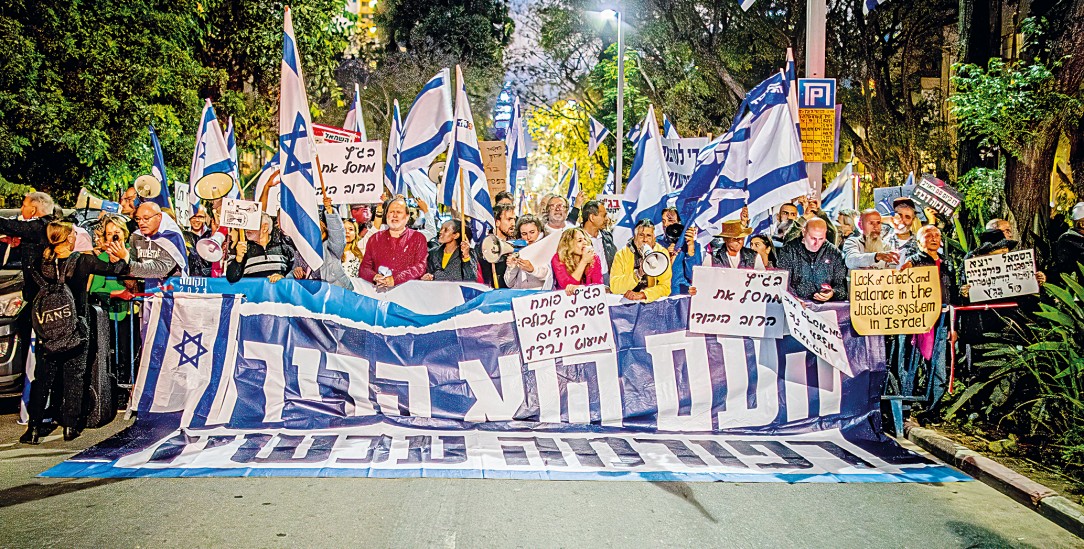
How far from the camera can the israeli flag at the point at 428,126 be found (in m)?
9.62

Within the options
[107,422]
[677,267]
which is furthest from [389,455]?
[677,267]

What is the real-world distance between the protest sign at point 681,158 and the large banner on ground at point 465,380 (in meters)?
6.53

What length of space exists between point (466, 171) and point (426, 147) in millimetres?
752

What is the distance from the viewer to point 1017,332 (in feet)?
24.5

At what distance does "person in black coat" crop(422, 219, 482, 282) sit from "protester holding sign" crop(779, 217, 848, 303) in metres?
2.97

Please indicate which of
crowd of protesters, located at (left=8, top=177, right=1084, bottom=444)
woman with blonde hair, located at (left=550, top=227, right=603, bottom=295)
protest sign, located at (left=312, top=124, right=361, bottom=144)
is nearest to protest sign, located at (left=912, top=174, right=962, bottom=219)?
crowd of protesters, located at (left=8, top=177, right=1084, bottom=444)

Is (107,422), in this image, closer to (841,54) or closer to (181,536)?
(181,536)

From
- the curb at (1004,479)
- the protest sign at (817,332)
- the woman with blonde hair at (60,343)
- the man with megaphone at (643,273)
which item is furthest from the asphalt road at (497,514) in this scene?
the man with megaphone at (643,273)

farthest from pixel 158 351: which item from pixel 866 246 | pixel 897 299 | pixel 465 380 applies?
pixel 866 246

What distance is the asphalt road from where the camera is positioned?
192 inches

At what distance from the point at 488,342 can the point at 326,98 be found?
23.9m

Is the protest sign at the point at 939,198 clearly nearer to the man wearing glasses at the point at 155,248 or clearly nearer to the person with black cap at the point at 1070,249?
the person with black cap at the point at 1070,249

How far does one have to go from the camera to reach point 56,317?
7055 millimetres

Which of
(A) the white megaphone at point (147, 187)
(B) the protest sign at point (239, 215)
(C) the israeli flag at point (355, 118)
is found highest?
(C) the israeli flag at point (355, 118)
